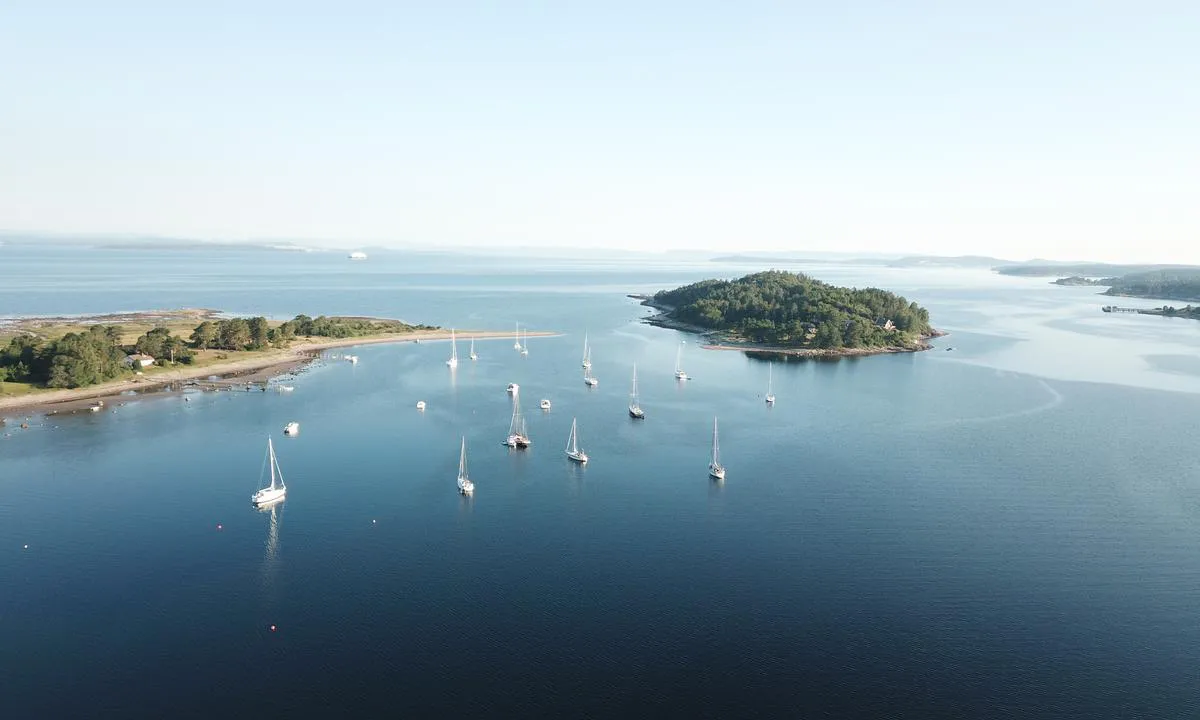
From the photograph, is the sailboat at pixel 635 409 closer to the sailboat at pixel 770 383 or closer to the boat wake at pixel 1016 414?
the sailboat at pixel 770 383

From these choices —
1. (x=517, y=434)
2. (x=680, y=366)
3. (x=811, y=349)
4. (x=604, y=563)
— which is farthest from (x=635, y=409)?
(x=811, y=349)

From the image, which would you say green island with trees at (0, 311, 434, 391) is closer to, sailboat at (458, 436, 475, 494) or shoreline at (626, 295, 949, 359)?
sailboat at (458, 436, 475, 494)

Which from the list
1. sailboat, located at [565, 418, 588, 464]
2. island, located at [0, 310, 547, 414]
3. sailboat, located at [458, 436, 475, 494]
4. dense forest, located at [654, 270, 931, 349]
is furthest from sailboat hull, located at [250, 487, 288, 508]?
dense forest, located at [654, 270, 931, 349]

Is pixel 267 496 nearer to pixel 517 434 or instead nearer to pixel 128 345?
pixel 517 434

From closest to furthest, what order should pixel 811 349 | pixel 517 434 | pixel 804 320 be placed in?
1. pixel 517 434
2. pixel 811 349
3. pixel 804 320

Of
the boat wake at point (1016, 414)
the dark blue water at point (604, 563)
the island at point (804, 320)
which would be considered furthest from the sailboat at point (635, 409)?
the island at point (804, 320)
